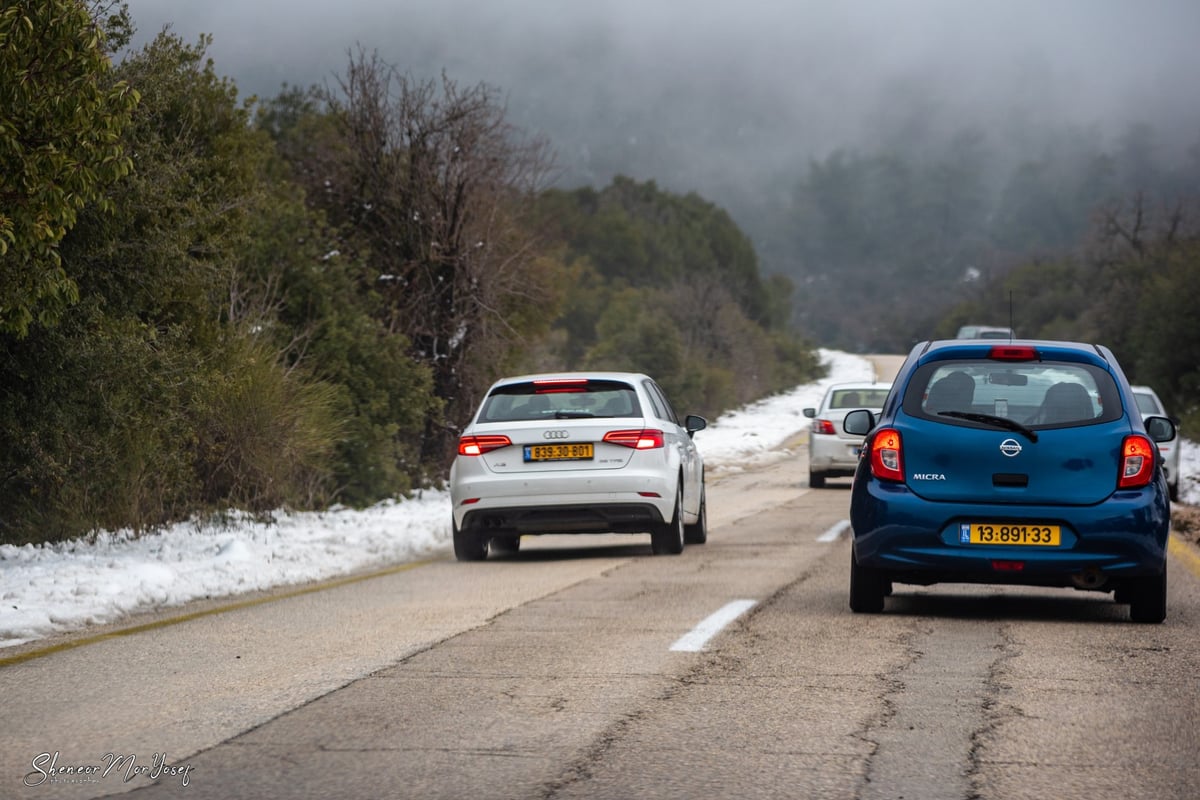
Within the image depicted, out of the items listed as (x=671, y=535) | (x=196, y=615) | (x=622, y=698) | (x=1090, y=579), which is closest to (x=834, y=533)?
(x=671, y=535)

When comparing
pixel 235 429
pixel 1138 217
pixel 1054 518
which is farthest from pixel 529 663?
pixel 1138 217

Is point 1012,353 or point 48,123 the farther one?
point 48,123

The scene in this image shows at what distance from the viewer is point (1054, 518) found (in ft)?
30.1

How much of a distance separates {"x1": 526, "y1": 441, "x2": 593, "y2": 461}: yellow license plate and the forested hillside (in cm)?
286

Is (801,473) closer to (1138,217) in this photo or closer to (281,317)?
(281,317)

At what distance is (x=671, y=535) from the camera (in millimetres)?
14500

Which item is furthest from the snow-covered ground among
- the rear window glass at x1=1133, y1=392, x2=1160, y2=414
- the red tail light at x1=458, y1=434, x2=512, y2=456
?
the rear window glass at x1=1133, y1=392, x2=1160, y2=414

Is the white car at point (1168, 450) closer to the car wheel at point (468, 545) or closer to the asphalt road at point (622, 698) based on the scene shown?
the asphalt road at point (622, 698)

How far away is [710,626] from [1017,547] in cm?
180

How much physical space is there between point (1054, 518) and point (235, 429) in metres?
11.0

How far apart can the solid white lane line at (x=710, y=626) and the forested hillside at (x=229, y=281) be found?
4.54 m

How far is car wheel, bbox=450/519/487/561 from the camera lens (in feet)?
47.1

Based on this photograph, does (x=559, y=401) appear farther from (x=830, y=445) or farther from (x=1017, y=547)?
(x=830, y=445)

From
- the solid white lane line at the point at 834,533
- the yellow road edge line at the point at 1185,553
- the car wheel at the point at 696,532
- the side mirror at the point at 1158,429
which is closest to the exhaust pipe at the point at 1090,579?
the side mirror at the point at 1158,429
